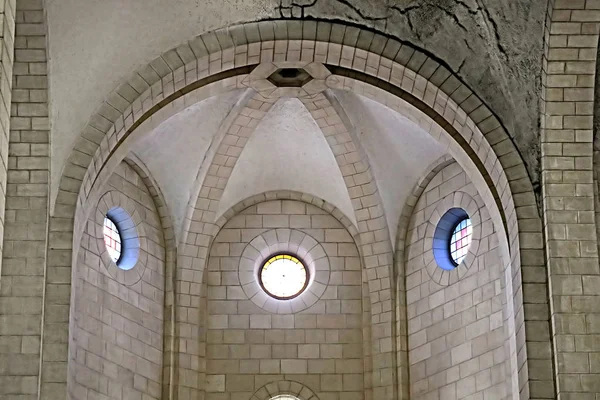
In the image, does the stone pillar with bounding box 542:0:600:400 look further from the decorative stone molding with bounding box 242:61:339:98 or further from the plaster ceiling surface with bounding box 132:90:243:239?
the plaster ceiling surface with bounding box 132:90:243:239

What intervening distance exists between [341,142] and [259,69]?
2.28m

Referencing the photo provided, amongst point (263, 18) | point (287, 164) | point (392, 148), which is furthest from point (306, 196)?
point (263, 18)

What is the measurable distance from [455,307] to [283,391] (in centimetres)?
265

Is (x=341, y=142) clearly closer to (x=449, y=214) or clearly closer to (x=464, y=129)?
(x=449, y=214)

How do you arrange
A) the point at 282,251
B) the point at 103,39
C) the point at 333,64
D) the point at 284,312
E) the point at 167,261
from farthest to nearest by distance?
the point at 282,251 < the point at 284,312 < the point at 167,261 < the point at 333,64 < the point at 103,39

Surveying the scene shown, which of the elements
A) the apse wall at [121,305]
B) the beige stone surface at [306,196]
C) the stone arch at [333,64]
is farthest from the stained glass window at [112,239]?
the stone arch at [333,64]

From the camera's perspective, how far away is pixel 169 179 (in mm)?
18188

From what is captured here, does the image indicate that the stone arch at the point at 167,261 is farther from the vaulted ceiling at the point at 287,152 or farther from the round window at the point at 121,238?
the round window at the point at 121,238

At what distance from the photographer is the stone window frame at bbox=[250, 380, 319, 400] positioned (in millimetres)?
17891

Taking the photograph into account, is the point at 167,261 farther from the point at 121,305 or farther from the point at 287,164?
the point at 287,164

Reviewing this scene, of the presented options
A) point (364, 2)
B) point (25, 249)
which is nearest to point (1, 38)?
point (25, 249)

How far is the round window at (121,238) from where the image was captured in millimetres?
17391

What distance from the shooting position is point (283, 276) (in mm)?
18641

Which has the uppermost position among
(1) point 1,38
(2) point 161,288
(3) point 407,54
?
(3) point 407,54
